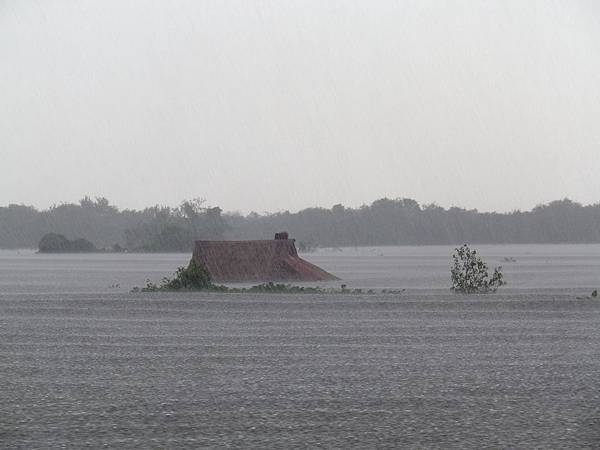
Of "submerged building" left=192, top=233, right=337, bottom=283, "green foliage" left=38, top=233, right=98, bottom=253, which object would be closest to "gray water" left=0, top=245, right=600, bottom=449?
"submerged building" left=192, top=233, right=337, bottom=283

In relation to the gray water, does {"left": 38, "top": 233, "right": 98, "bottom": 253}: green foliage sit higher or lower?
higher

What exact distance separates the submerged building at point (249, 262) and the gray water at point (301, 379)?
1322cm

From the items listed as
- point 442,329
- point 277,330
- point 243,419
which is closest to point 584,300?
point 442,329

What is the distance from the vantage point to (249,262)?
1223 inches

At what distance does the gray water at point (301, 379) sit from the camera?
23.1 ft

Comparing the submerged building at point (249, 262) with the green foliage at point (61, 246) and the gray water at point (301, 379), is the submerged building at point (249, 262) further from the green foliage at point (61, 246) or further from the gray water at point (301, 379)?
the green foliage at point (61, 246)

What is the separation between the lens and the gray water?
7.05m

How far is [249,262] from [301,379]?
71.1 ft

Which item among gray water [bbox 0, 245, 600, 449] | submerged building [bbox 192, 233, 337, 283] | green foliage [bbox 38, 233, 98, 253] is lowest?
gray water [bbox 0, 245, 600, 449]

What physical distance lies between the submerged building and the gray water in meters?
13.2

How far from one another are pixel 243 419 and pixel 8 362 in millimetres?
4469

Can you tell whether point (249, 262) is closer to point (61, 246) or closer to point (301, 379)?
point (301, 379)

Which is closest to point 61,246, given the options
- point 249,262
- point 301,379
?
point 249,262

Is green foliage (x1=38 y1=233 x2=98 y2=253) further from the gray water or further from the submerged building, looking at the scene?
the gray water
